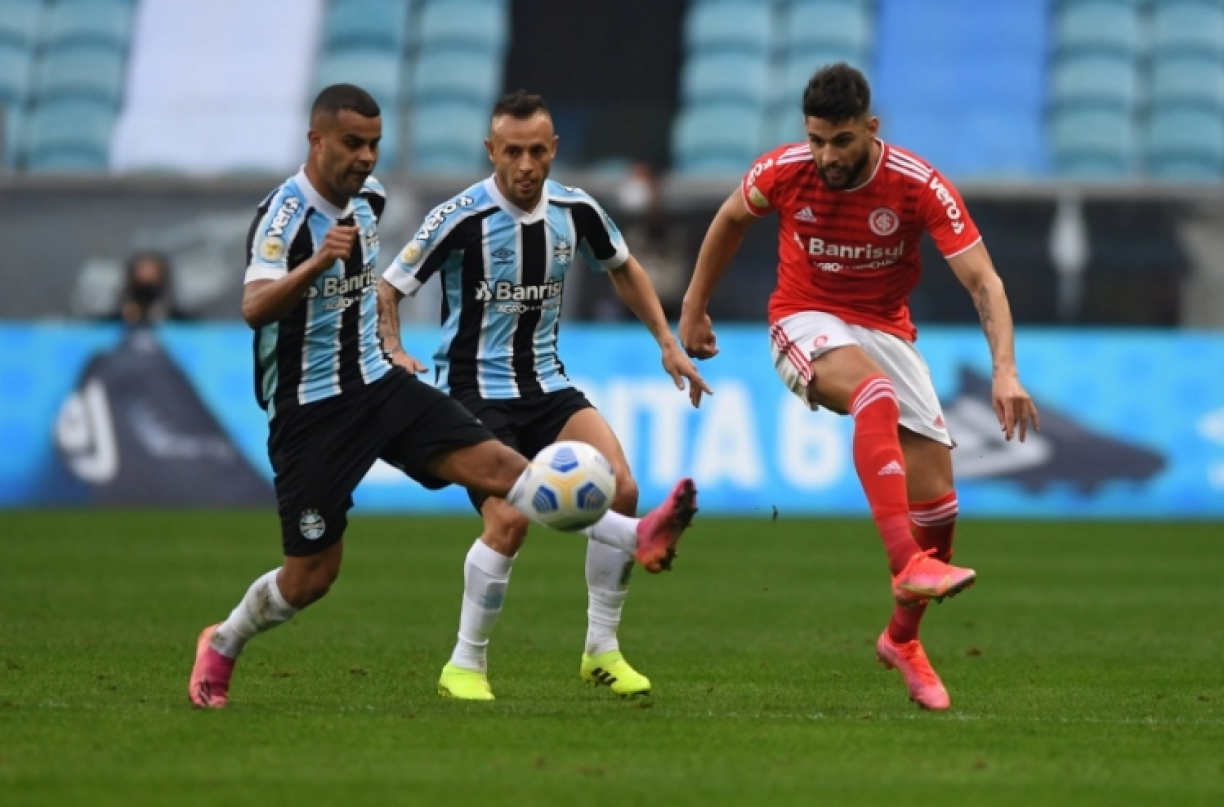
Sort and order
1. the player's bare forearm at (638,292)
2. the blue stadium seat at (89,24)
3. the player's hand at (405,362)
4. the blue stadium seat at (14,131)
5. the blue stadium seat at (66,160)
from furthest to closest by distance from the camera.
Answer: the blue stadium seat at (89,24), the blue stadium seat at (14,131), the blue stadium seat at (66,160), the player's bare forearm at (638,292), the player's hand at (405,362)

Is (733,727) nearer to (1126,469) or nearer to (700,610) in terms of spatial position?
(700,610)

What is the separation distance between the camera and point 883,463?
673cm

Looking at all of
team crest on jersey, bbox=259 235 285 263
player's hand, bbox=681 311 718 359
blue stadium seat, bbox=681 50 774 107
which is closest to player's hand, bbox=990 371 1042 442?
player's hand, bbox=681 311 718 359

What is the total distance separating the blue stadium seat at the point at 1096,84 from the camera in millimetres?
21922

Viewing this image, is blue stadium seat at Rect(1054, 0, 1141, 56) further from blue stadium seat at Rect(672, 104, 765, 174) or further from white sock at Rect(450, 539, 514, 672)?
white sock at Rect(450, 539, 514, 672)

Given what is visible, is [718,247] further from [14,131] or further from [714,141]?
[14,131]

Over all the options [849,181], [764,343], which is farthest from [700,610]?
[764,343]

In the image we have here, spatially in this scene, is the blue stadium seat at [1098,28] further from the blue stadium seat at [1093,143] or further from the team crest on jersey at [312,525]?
the team crest on jersey at [312,525]

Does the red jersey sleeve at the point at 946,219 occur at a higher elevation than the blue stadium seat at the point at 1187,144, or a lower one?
lower

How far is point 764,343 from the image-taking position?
1712 cm

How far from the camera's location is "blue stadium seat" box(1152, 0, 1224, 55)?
72.7ft

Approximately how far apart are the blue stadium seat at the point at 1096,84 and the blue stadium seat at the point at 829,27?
2300 millimetres

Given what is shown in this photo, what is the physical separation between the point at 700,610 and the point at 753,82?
12675 mm

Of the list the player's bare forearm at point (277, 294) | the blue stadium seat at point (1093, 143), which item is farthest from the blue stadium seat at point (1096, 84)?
the player's bare forearm at point (277, 294)
